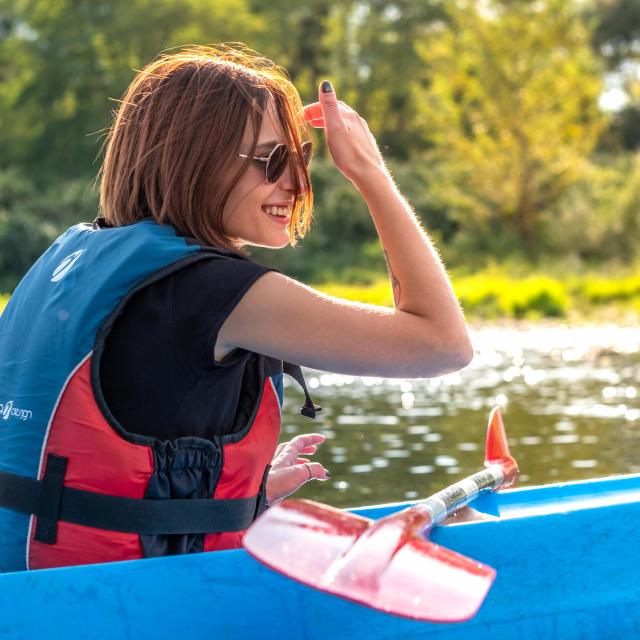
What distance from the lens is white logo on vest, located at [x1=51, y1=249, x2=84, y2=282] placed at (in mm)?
1937

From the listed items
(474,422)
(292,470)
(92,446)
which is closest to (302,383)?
(292,470)

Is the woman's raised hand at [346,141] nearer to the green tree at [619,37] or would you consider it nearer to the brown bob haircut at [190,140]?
the brown bob haircut at [190,140]

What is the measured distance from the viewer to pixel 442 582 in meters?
1.79

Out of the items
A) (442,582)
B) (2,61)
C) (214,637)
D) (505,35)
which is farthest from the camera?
(2,61)

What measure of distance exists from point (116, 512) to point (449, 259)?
1964 cm

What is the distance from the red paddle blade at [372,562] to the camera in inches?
69.4

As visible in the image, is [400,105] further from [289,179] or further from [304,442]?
[289,179]

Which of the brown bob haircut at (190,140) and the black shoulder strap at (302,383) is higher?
the brown bob haircut at (190,140)

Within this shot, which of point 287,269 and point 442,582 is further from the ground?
point 442,582

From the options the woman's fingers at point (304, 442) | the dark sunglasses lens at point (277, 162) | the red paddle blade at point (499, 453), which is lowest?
the red paddle blade at point (499, 453)

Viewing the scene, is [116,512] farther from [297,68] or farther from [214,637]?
[297,68]

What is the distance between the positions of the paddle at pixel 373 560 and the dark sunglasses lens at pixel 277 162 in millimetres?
499

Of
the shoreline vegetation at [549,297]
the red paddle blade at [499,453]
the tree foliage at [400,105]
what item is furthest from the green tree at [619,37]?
the red paddle blade at [499,453]

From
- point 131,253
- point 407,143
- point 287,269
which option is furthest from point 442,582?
point 407,143
